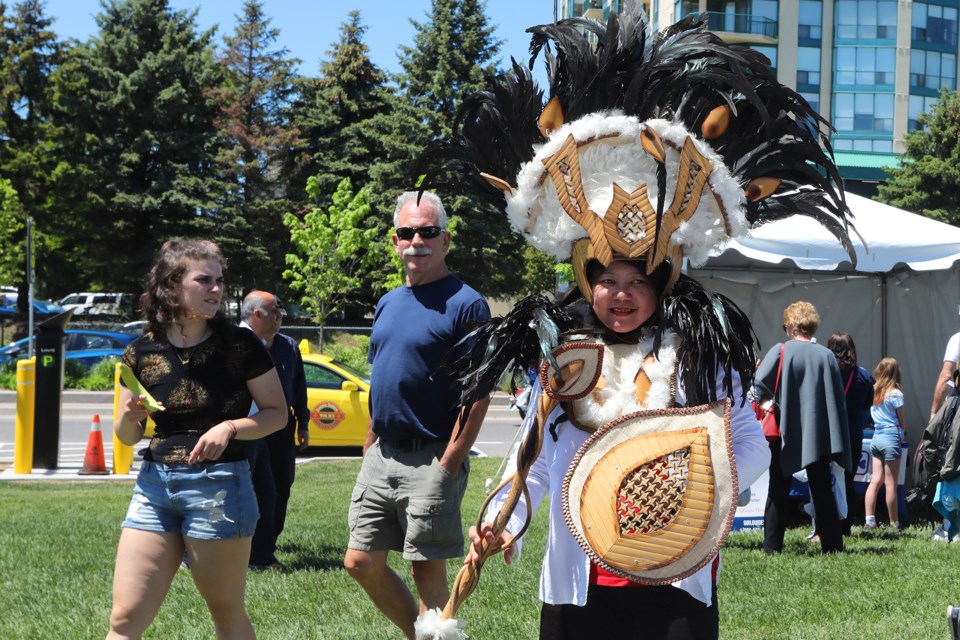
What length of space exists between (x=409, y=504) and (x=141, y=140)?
39.0 metres

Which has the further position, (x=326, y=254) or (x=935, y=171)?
(x=935, y=171)

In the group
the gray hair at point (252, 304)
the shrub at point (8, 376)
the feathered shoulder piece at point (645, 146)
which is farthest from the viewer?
the shrub at point (8, 376)

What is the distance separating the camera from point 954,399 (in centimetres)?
868

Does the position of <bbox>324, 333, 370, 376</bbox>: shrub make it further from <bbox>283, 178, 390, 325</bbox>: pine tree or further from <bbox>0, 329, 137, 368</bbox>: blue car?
<bbox>0, 329, 137, 368</bbox>: blue car

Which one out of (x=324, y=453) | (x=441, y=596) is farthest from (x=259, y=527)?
(x=324, y=453)

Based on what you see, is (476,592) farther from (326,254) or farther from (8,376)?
(326,254)

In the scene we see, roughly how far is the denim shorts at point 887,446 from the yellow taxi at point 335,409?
25.5 feet

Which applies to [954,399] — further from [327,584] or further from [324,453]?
[324,453]

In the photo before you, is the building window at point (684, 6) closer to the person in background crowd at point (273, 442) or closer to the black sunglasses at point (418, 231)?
the person in background crowd at point (273, 442)

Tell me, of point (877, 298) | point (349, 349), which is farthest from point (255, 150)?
point (877, 298)

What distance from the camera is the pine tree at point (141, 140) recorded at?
133ft

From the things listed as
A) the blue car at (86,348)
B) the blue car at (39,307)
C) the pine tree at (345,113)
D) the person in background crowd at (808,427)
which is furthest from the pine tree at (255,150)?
the person in background crowd at (808,427)

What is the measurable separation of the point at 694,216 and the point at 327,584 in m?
4.22

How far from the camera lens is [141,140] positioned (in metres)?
40.8
